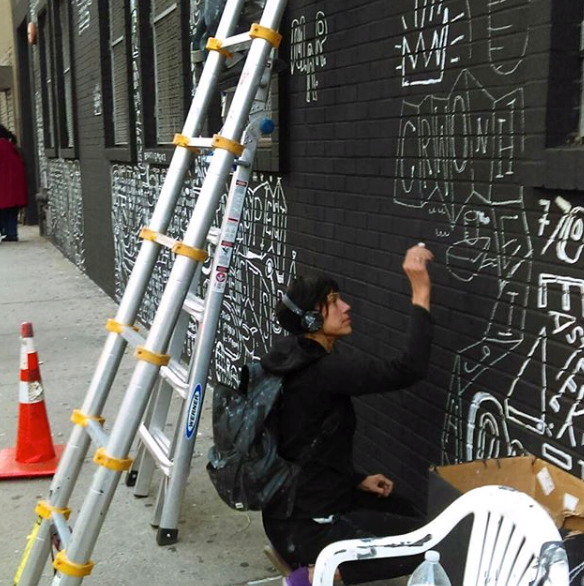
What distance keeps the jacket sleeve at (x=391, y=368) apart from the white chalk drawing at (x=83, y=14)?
319 inches

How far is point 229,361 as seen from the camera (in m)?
5.66

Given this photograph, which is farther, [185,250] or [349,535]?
[185,250]

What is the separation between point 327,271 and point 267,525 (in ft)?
5.13

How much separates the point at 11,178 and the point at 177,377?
14015 millimetres

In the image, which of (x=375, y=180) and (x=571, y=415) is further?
(x=375, y=180)

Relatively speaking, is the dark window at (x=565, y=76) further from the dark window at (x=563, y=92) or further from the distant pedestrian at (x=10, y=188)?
the distant pedestrian at (x=10, y=188)

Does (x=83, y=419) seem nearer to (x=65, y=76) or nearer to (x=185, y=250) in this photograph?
(x=185, y=250)

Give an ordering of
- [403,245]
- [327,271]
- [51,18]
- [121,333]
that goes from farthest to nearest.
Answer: [51,18], [327,271], [403,245], [121,333]

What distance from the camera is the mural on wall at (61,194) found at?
39.8ft

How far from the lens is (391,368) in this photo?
107 inches

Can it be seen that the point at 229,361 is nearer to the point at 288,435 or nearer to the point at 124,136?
the point at 288,435

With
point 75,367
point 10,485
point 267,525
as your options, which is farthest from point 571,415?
point 75,367

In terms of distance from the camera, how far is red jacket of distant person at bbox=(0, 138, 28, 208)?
1609 cm

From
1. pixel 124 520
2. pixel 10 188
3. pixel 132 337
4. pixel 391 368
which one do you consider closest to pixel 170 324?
pixel 132 337
